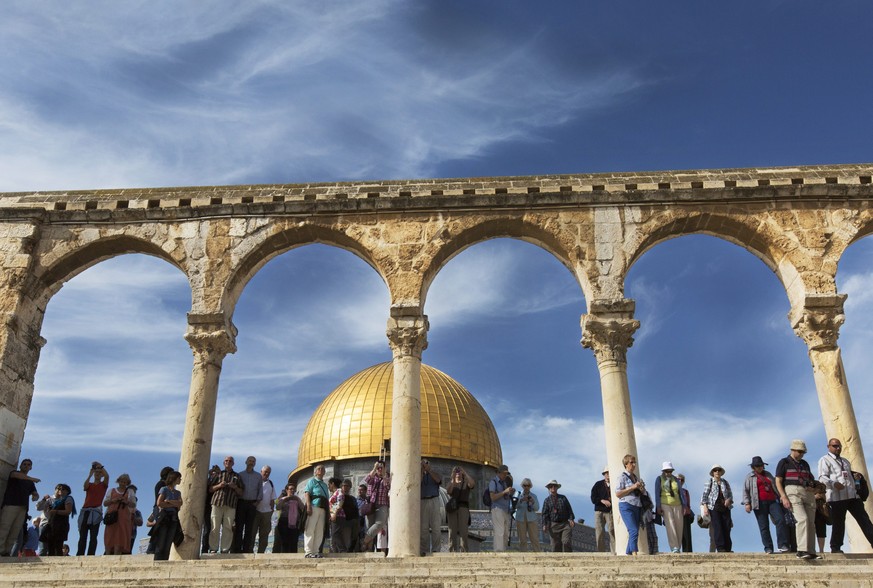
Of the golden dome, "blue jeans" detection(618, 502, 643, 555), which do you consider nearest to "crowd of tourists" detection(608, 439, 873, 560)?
"blue jeans" detection(618, 502, 643, 555)

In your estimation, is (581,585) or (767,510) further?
(767,510)

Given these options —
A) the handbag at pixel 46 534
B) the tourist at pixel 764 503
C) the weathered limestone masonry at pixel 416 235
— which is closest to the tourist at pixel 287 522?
the weathered limestone masonry at pixel 416 235

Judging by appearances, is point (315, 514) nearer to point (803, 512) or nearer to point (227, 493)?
point (227, 493)

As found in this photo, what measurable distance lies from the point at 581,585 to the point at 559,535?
467cm

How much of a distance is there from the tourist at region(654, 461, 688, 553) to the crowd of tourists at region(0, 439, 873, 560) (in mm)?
15

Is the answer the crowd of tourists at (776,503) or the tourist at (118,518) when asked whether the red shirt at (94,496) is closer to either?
the tourist at (118,518)

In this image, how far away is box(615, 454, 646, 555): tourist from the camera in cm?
1168

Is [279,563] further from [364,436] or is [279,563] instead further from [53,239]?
[364,436]

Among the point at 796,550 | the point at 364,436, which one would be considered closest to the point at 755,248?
the point at 796,550

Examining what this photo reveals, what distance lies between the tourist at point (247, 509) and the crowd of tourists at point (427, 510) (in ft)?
0.05

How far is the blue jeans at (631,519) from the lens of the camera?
11.6 meters

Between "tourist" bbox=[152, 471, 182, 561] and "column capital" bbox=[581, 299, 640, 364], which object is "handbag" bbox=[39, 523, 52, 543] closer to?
"tourist" bbox=[152, 471, 182, 561]

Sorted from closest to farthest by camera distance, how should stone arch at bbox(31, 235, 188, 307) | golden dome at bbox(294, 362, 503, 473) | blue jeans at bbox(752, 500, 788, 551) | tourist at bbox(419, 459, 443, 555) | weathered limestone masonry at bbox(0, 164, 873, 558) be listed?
blue jeans at bbox(752, 500, 788, 551), tourist at bbox(419, 459, 443, 555), weathered limestone masonry at bbox(0, 164, 873, 558), stone arch at bbox(31, 235, 188, 307), golden dome at bbox(294, 362, 503, 473)

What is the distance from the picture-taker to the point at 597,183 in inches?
651
